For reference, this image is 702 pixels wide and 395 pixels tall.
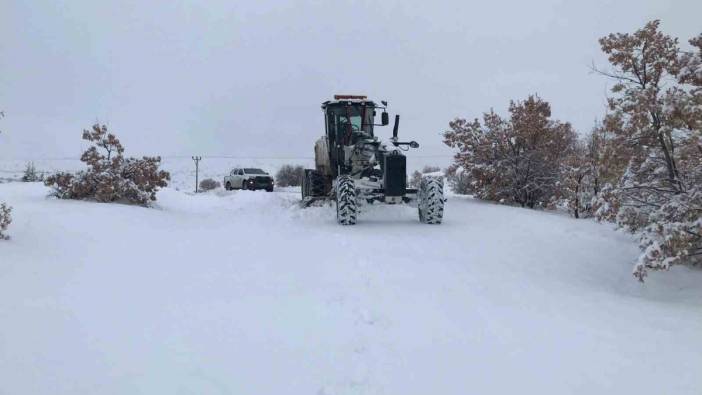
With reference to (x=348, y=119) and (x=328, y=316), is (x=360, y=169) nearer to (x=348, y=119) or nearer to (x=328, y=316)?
(x=348, y=119)

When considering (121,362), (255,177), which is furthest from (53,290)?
(255,177)

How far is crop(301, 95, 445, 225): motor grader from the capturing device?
11.8m

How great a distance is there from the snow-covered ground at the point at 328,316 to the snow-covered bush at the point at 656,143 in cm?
84

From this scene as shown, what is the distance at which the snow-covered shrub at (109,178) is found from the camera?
13.7 m

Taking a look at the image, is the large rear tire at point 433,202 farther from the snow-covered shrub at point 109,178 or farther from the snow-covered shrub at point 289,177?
the snow-covered shrub at point 289,177

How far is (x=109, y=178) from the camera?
13906 millimetres

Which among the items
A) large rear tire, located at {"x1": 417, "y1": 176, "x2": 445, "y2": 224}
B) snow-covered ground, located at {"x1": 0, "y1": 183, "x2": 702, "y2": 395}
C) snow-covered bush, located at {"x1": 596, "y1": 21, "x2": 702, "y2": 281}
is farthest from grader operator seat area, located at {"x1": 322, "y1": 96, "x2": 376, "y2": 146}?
snow-covered bush, located at {"x1": 596, "y1": 21, "x2": 702, "y2": 281}

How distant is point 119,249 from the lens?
7.37 meters

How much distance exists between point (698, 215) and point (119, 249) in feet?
23.9

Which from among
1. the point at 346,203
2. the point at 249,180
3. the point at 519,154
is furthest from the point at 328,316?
the point at 249,180

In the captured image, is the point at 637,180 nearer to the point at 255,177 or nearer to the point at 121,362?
the point at 121,362

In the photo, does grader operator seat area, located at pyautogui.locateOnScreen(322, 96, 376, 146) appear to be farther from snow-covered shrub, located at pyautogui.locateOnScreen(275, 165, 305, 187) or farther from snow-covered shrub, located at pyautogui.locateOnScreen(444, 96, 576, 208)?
snow-covered shrub, located at pyautogui.locateOnScreen(275, 165, 305, 187)

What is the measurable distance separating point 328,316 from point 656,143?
5.41m

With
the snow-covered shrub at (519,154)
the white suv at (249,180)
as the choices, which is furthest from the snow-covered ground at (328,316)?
the white suv at (249,180)
